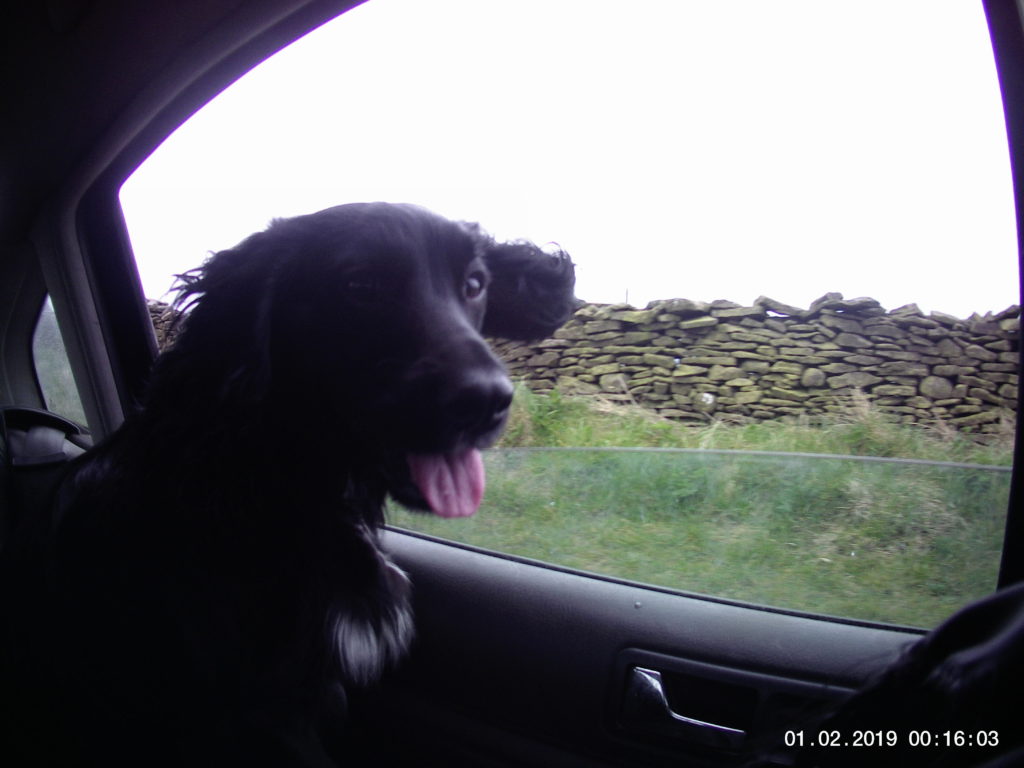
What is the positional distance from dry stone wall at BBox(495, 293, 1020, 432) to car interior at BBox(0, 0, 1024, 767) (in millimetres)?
248

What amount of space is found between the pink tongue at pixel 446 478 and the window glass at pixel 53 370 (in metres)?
1.50

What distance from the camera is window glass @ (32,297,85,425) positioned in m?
2.32

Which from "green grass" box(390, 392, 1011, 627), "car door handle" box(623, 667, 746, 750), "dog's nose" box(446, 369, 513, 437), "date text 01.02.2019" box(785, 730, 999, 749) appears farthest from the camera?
"car door handle" box(623, 667, 746, 750)

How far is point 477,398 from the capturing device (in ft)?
4.50

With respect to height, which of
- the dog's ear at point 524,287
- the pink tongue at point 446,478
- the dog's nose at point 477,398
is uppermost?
the dog's ear at point 524,287

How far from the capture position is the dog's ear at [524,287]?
178 centimetres

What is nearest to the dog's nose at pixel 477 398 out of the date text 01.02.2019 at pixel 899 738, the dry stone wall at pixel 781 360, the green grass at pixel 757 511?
the green grass at pixel 757 511

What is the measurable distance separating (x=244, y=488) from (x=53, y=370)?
→ 1.41 metres

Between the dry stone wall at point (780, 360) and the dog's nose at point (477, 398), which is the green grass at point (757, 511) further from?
the dog's nose at point (477, 398)

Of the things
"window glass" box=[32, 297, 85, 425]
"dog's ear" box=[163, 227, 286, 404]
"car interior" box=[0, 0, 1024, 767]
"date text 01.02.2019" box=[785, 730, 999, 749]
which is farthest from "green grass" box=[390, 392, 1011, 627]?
"window glass" box=[32, 297, 85, 425]

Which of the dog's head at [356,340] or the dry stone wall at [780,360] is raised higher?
the dog's head at [356,340]

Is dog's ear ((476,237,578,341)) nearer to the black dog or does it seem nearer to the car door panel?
the black dog

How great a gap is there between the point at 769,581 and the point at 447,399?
3.48 ft

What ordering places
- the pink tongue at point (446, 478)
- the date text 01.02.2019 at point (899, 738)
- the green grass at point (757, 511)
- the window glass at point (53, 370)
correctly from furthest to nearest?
the window glass at point (53, 370) < the green grass at point (757, 511) < the pink tongue at point (446, 478) < the date text 01.02.2019 at point (899, 738)
